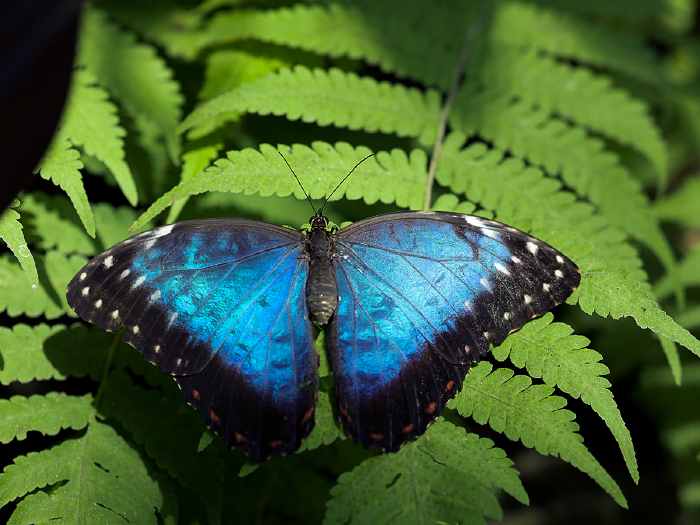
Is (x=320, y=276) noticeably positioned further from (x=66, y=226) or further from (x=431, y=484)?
(x=66, y=226)

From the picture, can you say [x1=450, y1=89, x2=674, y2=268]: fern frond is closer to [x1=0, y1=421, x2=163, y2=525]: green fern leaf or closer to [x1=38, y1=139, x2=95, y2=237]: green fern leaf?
[x1=38, y1=139, x2=95, y2=237]: green fern leaf

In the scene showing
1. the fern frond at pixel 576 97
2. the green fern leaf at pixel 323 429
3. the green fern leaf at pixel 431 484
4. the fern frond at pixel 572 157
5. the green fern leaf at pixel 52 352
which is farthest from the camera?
the fern frond at pixel 576 97

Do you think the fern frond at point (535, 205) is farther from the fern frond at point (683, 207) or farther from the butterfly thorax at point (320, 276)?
the fern frond at point (683, 207)

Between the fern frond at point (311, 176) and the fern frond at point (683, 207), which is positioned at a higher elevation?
the fern frond at point (683, 207)

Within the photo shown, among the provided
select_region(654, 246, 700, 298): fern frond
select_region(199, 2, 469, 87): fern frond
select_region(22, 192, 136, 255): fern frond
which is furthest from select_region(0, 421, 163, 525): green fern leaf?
select_region(654, 246, 700, 298): fern frond

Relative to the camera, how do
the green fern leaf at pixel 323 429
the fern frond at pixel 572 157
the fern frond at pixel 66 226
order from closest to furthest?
the green fern leaf at pixel 323 429 < the fern frond at pixel 66 226 < the fern frond at pixel 572 157

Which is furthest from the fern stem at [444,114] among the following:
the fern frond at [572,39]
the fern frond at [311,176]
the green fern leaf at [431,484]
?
the green fern leaf at [431,484]

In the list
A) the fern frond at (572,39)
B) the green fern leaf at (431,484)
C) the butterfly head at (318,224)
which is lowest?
the green fern leaf at (431,484)

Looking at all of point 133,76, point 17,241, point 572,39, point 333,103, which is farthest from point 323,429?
point 572,39

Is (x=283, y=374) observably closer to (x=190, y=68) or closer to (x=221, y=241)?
(x=221, y=241)
